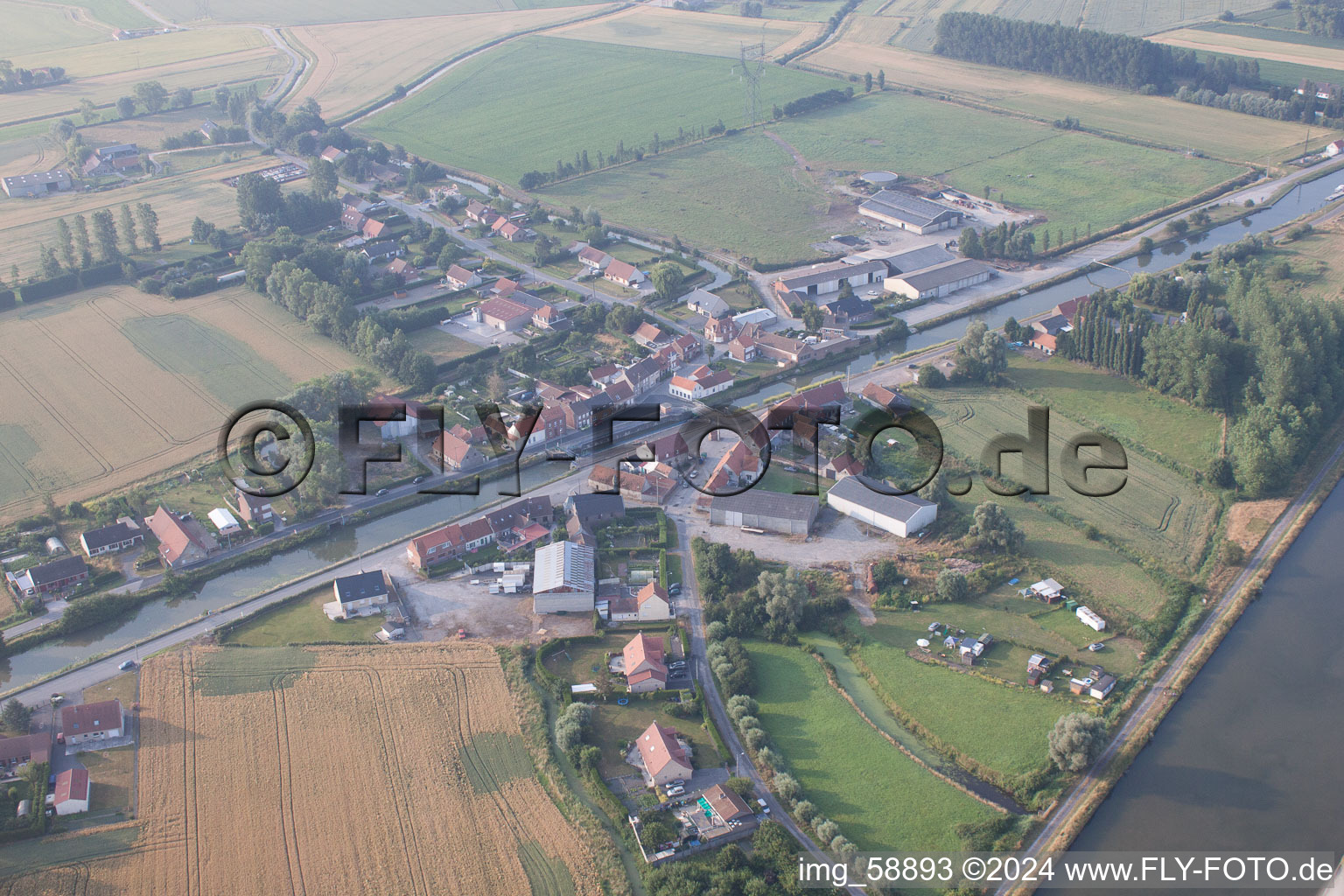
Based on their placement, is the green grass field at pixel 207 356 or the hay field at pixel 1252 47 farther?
the hay field at pixel 1252 47

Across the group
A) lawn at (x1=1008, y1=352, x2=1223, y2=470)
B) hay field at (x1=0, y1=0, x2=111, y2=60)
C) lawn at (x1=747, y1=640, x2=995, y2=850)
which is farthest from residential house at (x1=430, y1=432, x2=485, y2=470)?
hay field at (x1=0, y1=0, x2=111, y2=60)

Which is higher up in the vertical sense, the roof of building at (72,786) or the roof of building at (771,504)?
the roof of building at (771,504)

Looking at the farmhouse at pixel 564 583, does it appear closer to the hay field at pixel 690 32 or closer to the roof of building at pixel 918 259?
the roof of building at pixel 918 259

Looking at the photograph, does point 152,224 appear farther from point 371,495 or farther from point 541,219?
point 371,495

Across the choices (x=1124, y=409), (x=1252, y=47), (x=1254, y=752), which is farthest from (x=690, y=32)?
(x=1254, y=752)

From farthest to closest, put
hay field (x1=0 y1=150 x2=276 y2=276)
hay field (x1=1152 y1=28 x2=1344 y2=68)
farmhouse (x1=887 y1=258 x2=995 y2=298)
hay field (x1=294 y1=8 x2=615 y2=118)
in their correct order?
hay field (x1=294 y1=8 x2=615 y2=118) → hay field (x1=1152 y1=28 x2=1344 y2=68) → hay field (x1=0 y1=150 x2=276 y2=276) → farmhouse (x1=887 y1=258 x2=995 y2=298)

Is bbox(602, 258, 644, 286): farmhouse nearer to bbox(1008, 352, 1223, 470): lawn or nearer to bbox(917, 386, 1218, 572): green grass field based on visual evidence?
bbox(917, 386, 1218, 572): green grass field

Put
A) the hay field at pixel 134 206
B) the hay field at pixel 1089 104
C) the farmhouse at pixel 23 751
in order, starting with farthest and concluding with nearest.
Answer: the hay field at pixel 1089 104
the hay field at pixel 134 206
the farmhouse at pixel 23 751

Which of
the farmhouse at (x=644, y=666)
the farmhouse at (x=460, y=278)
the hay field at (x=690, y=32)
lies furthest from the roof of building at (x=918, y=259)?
the hay field at (x=690, y=32)
